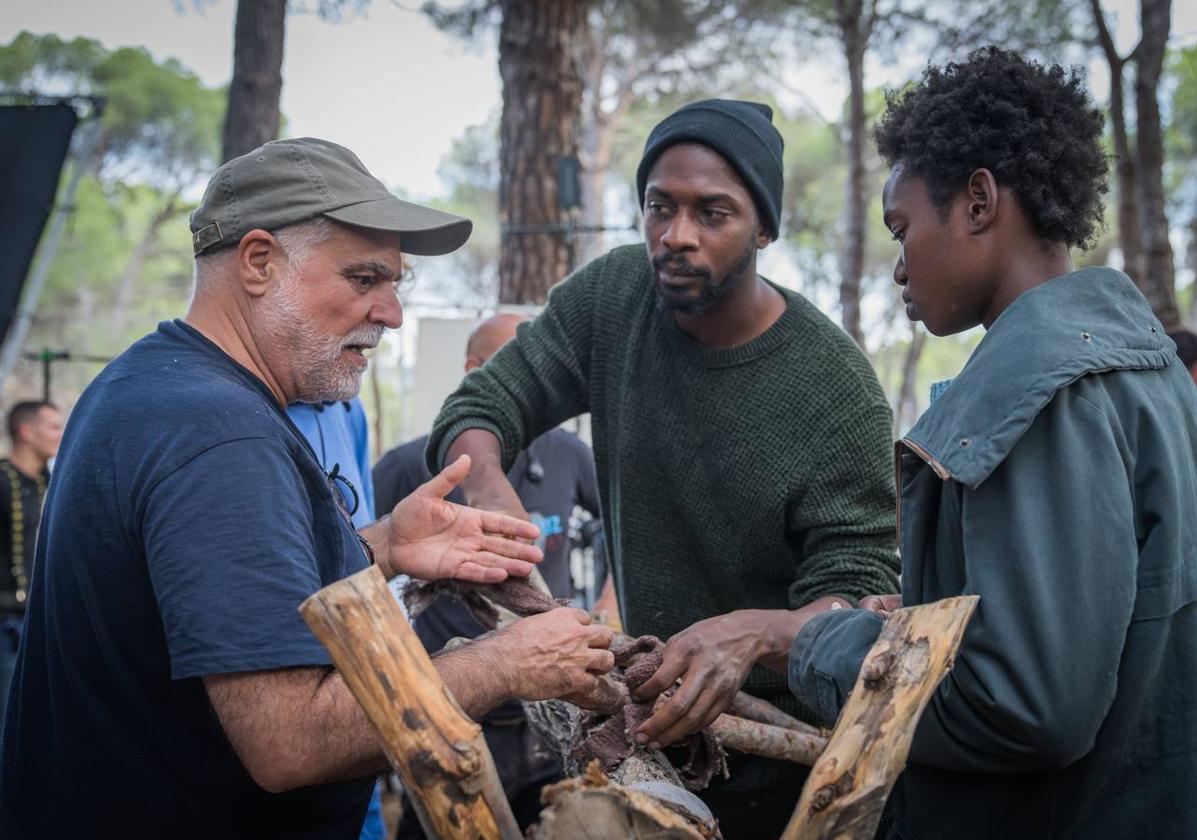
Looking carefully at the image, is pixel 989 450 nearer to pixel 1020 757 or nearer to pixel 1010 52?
pixel 1020 757

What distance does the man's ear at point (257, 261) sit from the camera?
6.97 ft

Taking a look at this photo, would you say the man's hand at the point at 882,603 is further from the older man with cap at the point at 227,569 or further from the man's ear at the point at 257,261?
the man's ear at the point at 257,261

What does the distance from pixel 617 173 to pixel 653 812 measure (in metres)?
25.6

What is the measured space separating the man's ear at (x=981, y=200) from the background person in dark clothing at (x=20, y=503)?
556 centimetres

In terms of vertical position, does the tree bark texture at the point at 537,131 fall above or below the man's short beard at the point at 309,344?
above

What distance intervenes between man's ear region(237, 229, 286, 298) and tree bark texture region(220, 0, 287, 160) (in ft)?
19.2

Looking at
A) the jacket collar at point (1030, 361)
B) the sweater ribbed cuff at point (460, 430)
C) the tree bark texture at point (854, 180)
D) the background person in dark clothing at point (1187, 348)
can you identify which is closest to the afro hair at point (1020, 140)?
the jacket collar at point (1030, 361)

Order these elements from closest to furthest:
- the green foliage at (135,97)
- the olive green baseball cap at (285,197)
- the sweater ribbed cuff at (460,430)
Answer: the olive green baseball cap at (285,197) < the sweater ribbed cuff at (460,430) < the green foliage at (135,97)

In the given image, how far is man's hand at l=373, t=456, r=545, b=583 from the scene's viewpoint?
2516 mm

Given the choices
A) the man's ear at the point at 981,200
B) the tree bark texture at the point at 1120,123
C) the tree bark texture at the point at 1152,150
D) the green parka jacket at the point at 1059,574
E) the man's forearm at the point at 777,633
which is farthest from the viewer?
the tree bark texture at the point at 1120,123

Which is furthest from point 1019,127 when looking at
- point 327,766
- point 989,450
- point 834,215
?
point 834,215

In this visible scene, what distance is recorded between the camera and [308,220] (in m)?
2.15

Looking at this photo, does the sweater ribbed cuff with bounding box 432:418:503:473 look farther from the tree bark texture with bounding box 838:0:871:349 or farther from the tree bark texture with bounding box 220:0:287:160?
the tree bark texture with bounding box 838:0:871:349

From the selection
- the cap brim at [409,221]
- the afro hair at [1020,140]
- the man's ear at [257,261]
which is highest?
the afro hair at [1020,140]
